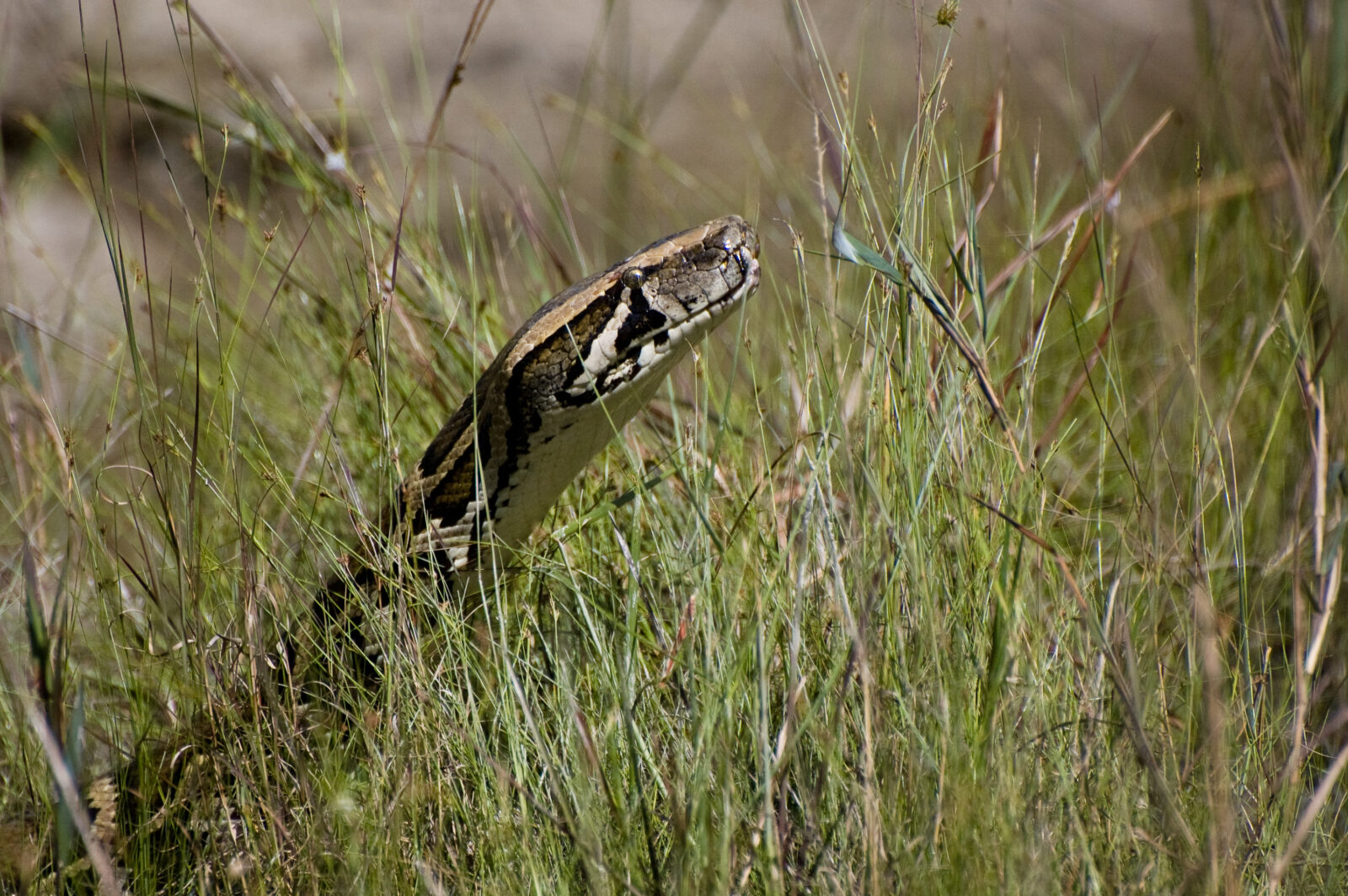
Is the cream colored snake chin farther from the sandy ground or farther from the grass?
the sandy ground

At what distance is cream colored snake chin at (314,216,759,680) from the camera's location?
8.81 feet

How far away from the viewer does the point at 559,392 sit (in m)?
2.69

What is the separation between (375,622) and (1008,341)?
2.35 m

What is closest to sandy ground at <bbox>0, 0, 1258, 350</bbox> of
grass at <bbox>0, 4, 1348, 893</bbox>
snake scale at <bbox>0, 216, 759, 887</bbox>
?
grass at <bbox>0, 4, 1348, 893</bbox>

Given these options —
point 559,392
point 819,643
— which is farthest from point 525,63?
point 819,643

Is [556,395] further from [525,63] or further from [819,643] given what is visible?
[525,63]

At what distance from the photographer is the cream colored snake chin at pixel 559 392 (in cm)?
269

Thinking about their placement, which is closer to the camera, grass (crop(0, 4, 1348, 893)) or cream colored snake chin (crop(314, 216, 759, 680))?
grass (crop(0, 4, 1348, 893))

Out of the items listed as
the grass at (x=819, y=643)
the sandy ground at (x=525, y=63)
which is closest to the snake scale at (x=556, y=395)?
the grass at (x=819, y=643)

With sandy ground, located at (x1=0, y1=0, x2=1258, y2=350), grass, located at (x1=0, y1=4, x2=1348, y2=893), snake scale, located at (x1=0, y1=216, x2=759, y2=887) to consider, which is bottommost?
grass, located at (x1=0, y1=4, x2=1348, y2=893)

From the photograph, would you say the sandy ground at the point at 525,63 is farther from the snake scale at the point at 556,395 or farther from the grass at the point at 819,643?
the snake scale at the point at 556,395

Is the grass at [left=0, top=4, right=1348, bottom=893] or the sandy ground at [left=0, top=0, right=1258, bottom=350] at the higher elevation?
the sandy ground at [left=0, top=0, right=1258, bottom=350]

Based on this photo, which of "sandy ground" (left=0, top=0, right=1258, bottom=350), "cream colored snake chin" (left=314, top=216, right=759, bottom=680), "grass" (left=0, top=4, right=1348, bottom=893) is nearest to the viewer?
"grass" (left=0, top=4, right=1348, bottom=893)

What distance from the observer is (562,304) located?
2.79 metres
